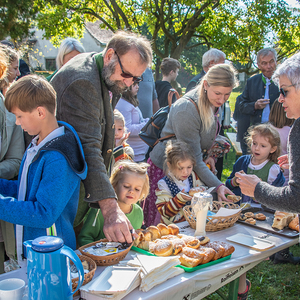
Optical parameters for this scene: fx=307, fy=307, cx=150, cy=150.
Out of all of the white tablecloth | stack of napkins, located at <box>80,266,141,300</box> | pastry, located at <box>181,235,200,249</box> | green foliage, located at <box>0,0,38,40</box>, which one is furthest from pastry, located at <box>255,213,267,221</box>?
green foliage, located at <box>0,0,38,40</box>

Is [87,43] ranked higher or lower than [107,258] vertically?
higher

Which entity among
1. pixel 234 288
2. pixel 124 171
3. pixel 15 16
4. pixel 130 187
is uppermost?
pixel 15 16

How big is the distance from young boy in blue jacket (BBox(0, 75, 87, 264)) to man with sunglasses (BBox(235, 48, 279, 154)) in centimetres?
339

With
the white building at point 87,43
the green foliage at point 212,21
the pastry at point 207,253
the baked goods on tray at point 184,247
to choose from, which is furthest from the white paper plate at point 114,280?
the white building at point 87,43

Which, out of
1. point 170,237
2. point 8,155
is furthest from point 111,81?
point 170,237

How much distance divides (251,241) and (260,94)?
309cm

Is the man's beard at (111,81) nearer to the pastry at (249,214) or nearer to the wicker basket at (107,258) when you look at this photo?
the wicker basket at (107,258)

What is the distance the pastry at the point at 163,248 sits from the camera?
1607mm

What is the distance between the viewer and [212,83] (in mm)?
2789

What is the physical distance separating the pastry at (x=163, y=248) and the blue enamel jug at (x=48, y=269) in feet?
1.87

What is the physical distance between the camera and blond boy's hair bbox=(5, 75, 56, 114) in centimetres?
152

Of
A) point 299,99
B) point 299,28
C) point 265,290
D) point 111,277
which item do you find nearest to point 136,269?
point 111,277

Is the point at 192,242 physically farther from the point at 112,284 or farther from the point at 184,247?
the point at 112,284

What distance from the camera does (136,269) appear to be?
1.39 meters
